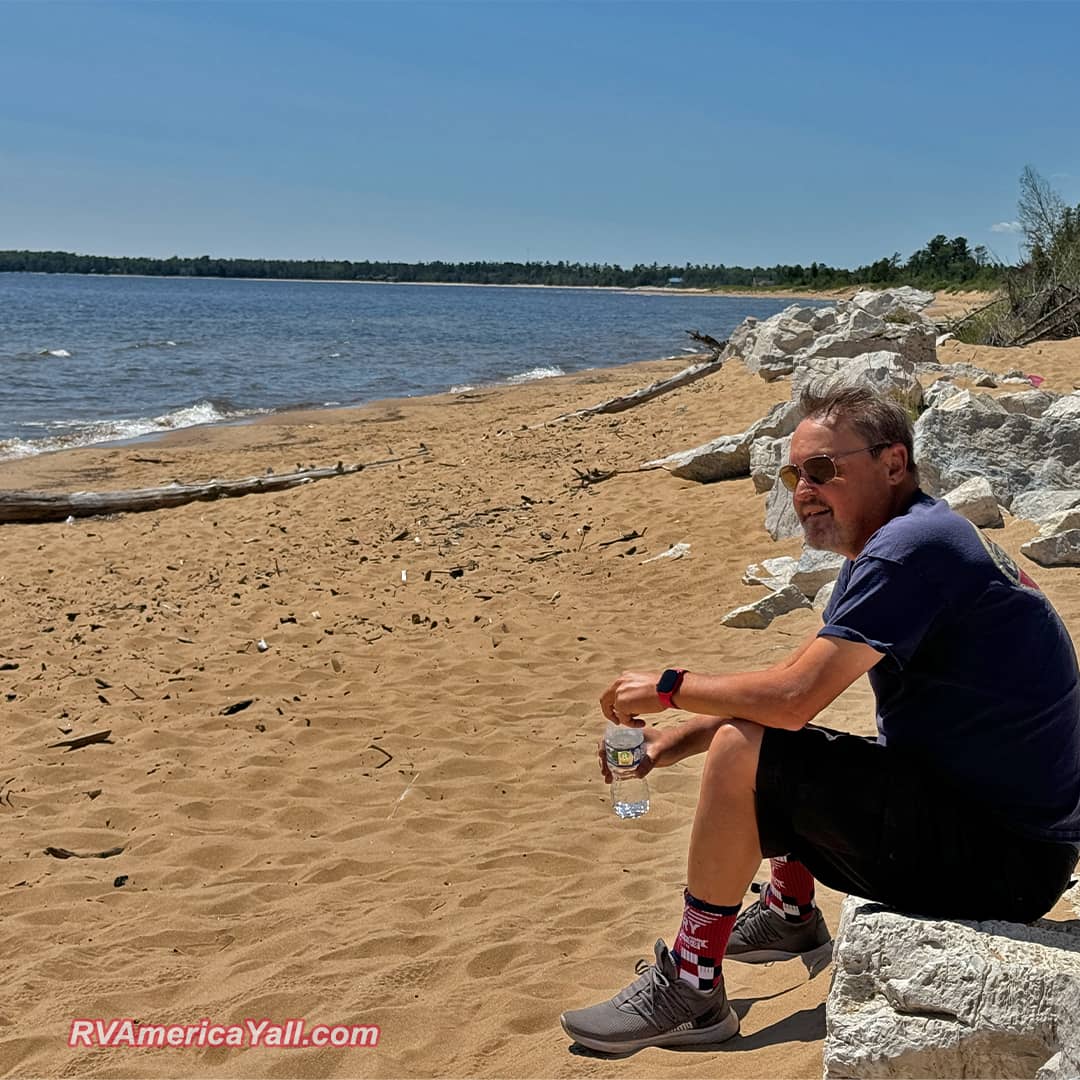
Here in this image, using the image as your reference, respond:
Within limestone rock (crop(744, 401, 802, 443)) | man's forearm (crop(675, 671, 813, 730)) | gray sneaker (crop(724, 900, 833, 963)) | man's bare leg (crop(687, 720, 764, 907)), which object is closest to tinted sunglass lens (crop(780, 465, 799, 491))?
man's forearm (crop(675, 671, 813, 730))

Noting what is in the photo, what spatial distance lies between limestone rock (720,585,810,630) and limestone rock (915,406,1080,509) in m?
1.48

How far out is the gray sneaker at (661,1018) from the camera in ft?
8.93

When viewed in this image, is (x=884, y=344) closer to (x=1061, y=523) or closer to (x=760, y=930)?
(x=1061, y=523)

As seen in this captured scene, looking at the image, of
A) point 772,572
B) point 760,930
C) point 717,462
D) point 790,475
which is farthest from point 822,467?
point 717,462

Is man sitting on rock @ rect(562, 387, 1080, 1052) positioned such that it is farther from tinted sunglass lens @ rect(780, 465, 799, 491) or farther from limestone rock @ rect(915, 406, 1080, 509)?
limestone rock @ rect(915, 406, 1080, 509)

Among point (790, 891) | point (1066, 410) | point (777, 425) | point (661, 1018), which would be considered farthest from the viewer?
point (777, 425)

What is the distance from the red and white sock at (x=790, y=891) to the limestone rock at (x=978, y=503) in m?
4.23

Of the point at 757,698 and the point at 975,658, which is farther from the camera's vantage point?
the point at 757,698

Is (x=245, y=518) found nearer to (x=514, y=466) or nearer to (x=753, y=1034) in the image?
(x=514, y=466)

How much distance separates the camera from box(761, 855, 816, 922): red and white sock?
3.01m

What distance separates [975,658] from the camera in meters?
2.38

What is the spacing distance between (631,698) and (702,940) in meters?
0.60

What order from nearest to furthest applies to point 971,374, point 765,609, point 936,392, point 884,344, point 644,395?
point 765,609 → point 936,392 → point 971,374 → point 884,344 → point 644,395

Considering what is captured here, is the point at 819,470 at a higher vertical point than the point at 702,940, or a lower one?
higher
